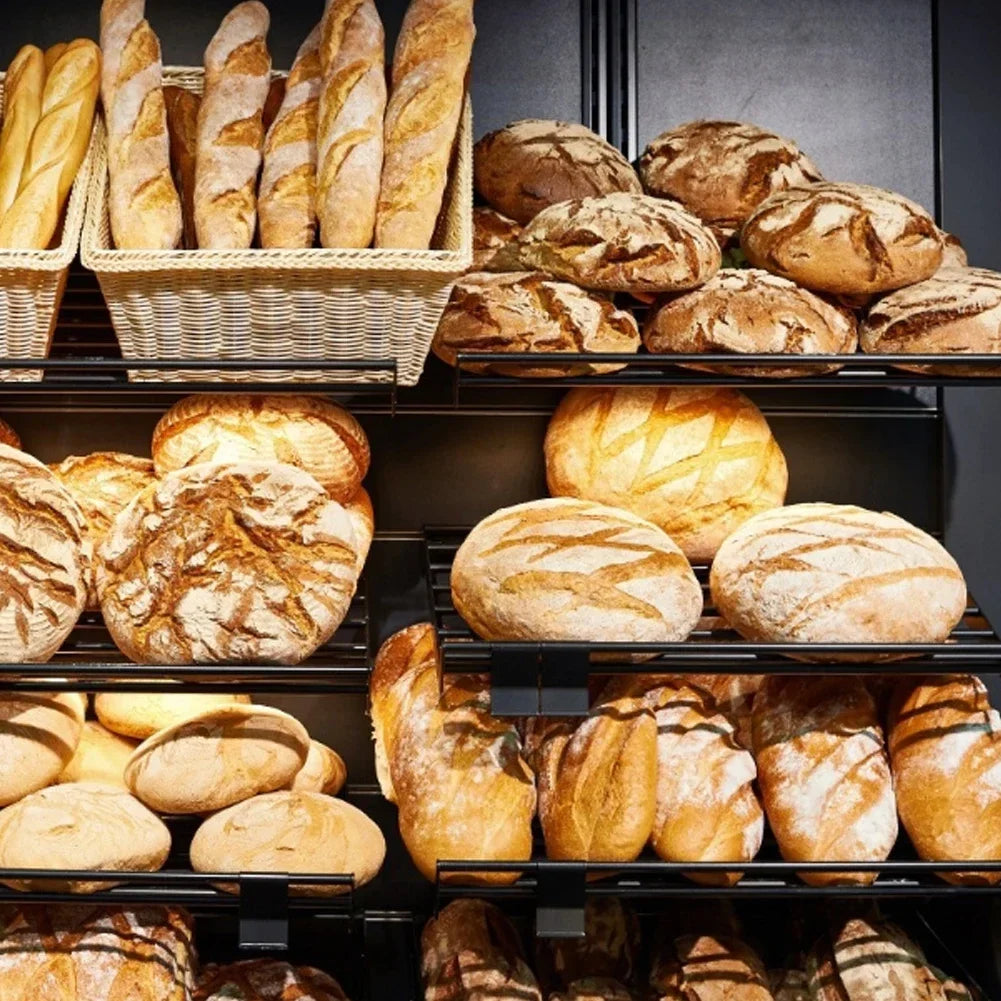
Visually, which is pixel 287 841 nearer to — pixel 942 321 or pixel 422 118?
pixel 422 118

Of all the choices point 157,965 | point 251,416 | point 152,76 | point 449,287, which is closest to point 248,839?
point 157,965

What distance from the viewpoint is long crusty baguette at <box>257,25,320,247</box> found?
73.4 inches

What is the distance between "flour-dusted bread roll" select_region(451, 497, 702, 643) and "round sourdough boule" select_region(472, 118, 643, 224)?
1.66 feet

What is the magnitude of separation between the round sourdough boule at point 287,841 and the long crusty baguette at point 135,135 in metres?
0.72

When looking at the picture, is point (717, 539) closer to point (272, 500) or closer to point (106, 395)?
point (272, 500)

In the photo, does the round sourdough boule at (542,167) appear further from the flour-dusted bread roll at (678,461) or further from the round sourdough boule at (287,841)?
the round sourdough boule at (287,841)

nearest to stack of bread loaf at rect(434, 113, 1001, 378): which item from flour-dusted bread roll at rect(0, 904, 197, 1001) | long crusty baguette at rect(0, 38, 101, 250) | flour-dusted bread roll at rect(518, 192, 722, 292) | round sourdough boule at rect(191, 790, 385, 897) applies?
flour-dusted bread roll at rect(518, 192, 722, 292)

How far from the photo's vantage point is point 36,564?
180 cm

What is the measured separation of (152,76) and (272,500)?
0.58 meters

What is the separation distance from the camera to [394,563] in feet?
7.72

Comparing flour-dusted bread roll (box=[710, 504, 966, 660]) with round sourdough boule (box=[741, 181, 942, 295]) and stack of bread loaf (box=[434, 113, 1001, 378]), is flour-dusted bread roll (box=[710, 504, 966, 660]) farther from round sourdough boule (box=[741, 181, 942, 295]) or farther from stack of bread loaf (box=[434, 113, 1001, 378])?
round sourdough boule (box=[741, 181, 942, 295])

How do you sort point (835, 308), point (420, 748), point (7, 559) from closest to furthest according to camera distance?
point (7, 559)
point (420, 748)
point (835, 308)

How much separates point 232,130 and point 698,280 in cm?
65

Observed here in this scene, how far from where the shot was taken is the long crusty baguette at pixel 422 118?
6.07 ft
